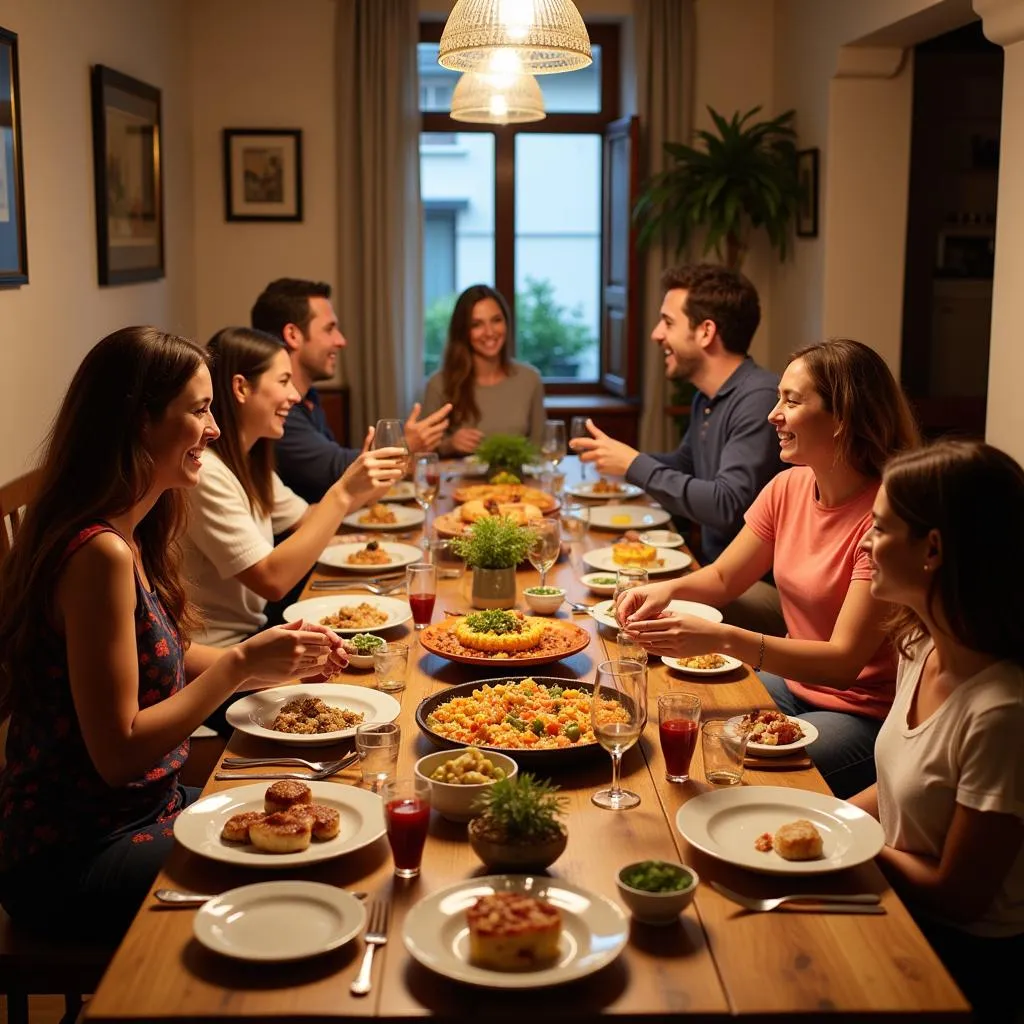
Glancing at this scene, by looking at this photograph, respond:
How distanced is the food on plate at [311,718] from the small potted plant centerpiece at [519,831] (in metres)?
0.51

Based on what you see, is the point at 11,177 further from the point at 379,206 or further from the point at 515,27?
the point at 379,206

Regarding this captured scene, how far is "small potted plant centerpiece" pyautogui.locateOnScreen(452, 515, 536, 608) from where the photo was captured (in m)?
2.67

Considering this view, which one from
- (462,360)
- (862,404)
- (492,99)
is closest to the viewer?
(862,404)

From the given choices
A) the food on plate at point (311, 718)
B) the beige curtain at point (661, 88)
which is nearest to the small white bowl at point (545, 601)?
the food on plate at point (311, 718)

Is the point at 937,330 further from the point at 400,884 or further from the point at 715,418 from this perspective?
the point at 400,884

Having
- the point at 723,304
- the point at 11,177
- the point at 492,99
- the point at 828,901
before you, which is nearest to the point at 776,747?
the point at 828,901

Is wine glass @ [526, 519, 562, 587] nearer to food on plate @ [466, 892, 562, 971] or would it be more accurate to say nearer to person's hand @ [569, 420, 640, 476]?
person's hand @ [569, 420, 640, 476]

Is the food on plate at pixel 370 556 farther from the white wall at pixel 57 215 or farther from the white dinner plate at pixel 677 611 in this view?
the white wall at pixel 57 215

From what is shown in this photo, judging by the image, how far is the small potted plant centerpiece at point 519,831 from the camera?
149 centimetres

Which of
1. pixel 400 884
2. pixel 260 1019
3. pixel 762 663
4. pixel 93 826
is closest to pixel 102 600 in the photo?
pixel 93 826

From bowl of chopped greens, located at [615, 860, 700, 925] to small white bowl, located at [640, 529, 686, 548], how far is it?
1.91 m

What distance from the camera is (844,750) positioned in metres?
2.32

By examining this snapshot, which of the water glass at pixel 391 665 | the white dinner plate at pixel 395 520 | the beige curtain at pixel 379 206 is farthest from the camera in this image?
the beige curtain at pixel 379 206

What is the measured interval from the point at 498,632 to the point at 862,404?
2.67 ft
